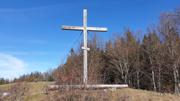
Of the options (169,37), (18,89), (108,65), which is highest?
(169,37)

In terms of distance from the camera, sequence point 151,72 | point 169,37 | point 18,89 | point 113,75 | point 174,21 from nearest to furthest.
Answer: point 18,89 < point 174,21 < point 169,37 < point 151,72 < point 113,75

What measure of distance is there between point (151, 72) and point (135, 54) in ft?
10.2

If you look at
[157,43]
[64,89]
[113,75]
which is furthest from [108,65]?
[64,89]

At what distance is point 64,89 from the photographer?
276 inches

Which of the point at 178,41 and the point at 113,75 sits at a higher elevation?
the point at 178,41

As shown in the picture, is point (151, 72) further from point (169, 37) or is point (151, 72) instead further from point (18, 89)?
point (18, 89)

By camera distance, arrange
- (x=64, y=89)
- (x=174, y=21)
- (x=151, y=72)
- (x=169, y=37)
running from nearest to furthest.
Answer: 1. (x=64, y=89)
2. (x=174, y=21)
3. (x=169, y=37)
4. (x=151, y=72)

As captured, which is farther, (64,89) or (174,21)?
(174,21)

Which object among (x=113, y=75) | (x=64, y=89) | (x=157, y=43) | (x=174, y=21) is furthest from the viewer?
(x=113, y=75)

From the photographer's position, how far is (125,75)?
35688mm

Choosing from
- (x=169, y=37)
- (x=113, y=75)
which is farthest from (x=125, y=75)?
(x=169, y=37)

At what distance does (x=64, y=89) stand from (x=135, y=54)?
92.7 ft

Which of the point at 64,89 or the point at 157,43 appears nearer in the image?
the point at 64,89

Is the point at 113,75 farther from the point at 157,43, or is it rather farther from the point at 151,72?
the point at 157,43
